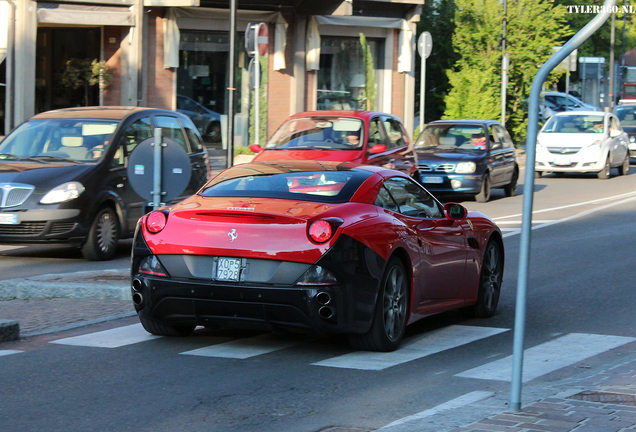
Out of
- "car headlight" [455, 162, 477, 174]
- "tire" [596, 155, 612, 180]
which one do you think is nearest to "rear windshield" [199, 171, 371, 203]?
"car headlight" [455, 162, 477, 174]

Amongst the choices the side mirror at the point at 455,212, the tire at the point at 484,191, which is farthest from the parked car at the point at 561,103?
the side mirror at the point at 455,212

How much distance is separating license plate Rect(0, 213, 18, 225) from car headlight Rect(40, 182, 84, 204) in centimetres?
34

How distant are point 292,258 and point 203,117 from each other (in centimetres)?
2210

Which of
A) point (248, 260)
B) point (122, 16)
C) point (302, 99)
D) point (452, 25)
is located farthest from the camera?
point (452, 25)

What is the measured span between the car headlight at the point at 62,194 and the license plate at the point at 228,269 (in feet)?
17.6

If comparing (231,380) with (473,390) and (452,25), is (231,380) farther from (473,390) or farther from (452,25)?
(452,25)

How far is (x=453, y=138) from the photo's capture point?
69.6 ft

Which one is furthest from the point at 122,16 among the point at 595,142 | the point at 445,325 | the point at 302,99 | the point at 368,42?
the point at 445,325

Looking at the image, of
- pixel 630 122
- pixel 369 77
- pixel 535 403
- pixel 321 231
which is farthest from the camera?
pixel 630 122

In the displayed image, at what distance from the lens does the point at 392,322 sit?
7.10 metres

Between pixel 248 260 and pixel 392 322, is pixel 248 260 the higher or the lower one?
the higher one

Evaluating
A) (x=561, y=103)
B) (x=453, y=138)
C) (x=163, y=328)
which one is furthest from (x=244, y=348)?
(x=561, y=103)

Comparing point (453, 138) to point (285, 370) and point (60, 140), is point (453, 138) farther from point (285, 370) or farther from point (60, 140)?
point (285, 370)

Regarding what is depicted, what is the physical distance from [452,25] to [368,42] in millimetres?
5733
